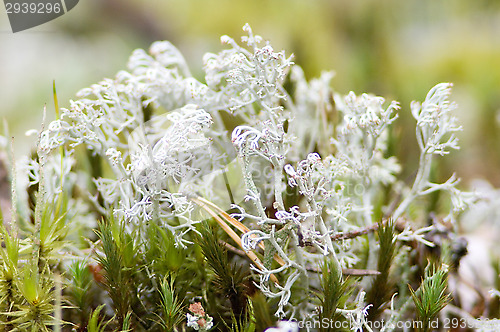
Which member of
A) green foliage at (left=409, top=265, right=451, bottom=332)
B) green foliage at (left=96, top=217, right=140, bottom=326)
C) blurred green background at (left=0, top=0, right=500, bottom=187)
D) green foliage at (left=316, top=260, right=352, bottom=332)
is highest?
blurred green background at (left=0, top=0, right=500, bottom=187)

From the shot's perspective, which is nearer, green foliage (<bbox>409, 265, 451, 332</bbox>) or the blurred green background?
green foliage (<bbox>409, 265, 451, 332</bbox>)

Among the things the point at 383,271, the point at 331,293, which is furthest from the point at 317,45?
the point at 331,293

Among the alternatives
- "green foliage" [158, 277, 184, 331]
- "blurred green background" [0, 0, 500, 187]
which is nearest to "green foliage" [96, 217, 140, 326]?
"green foliage" [158, 277, 184, 331]

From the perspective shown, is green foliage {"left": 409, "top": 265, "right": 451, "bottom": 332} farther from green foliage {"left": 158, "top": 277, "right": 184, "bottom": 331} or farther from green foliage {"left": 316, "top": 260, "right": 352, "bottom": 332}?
green foliage {"left": 158, "top": 277, "right": 184, "bottom": 331}

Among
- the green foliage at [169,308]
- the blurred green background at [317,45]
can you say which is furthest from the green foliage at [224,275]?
the blurred green background at [317,45]

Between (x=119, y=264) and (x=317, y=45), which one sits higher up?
(x=317, y=45)

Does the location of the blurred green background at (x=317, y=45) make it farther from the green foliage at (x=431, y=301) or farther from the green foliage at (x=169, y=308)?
the green foliage at (x=169, y=308)

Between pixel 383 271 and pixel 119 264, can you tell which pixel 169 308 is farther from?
pixel 383 271

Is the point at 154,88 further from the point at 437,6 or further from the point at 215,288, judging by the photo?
the point at 437,6

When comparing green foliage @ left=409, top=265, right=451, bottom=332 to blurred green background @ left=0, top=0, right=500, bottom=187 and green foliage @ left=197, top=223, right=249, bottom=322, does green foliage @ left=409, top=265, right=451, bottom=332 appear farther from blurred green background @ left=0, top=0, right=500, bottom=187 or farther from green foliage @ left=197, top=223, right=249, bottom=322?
blurred green background @ left=0, top=0, right=500, bottom=187

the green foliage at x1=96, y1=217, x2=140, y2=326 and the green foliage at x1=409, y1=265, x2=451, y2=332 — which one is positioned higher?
the green foliage at x1=96, y1=217, x2=140, y2=326
